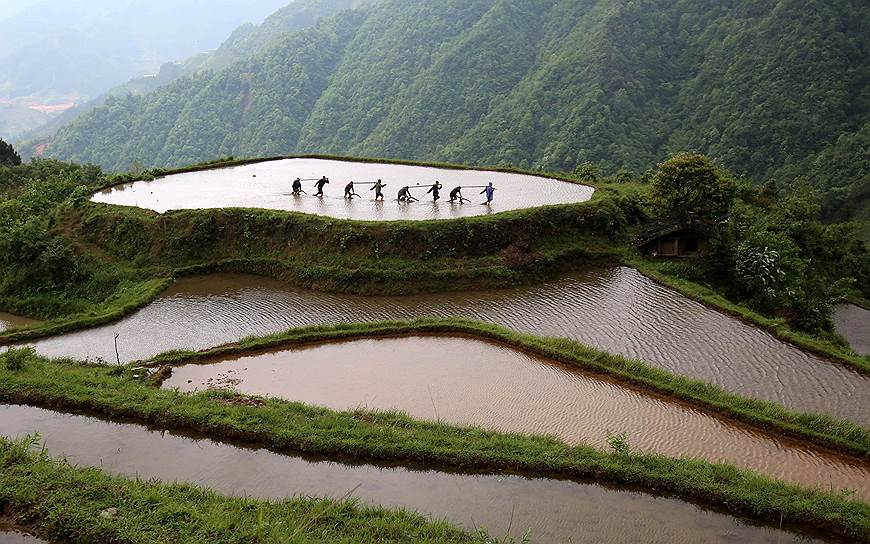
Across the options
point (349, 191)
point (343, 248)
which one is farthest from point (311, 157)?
point (343, 248)

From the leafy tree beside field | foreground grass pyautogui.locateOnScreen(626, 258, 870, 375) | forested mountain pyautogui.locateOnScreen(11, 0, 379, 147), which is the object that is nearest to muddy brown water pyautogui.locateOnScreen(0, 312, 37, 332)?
foreground grass pyautogui.locateOnScreen(626, 258, 870, 375)

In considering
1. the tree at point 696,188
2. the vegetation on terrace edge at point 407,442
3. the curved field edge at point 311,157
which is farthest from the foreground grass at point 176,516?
the curved field edge at point 311,157

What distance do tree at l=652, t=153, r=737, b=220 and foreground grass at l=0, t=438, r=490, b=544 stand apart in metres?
14.7

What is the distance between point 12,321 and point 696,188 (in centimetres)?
2207

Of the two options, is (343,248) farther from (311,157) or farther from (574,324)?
(311,157)

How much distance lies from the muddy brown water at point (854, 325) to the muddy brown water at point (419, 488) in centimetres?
1257

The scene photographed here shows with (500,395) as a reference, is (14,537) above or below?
below

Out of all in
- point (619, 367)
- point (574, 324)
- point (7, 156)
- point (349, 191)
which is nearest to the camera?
point (619, 367)

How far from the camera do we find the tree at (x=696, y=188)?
62.5 feet

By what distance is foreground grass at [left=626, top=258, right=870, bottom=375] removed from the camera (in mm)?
12852

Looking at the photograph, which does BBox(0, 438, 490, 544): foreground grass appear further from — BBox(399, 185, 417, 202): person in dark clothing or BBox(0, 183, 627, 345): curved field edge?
BBox(399, 185, 417, 202): person in dark clothing

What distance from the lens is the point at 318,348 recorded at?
14.5 metres

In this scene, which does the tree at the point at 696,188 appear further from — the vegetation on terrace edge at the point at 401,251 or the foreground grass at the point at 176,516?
the foreground grass at the point at 176,516

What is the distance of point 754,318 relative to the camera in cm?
1466
